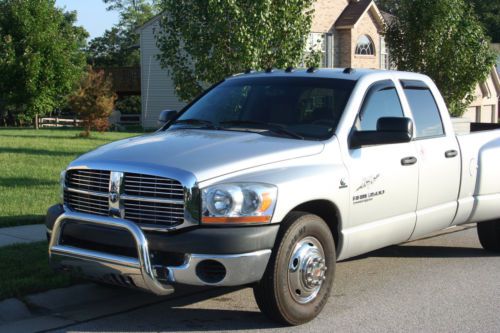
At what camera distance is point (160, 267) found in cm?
493

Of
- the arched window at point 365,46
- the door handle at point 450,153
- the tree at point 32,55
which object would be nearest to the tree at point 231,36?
the door handle at point 450,153

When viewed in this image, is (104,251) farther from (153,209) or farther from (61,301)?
(61,301)

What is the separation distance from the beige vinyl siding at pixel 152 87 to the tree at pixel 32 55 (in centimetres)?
419

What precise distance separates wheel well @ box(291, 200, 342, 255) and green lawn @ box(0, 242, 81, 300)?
89.7 inches

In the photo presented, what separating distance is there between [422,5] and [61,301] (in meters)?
13.6

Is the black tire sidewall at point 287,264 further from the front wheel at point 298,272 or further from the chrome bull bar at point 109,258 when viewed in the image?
the chrome bull bar at point 109,258

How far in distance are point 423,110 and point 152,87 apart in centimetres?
3435

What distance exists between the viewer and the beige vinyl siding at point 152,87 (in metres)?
39.7

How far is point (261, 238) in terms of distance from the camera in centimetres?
497

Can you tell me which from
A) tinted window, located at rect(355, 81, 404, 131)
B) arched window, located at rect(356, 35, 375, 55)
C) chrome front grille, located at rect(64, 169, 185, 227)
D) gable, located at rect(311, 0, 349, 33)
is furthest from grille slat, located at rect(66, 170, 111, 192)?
arched window, located at rect(356, 35, 375, 55)

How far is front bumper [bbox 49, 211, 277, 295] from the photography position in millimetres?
4883

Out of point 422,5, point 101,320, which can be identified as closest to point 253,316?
point 101,320

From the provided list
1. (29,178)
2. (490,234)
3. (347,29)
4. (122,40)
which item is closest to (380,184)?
(490,234)

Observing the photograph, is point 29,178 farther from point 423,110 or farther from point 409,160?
point 409,160
